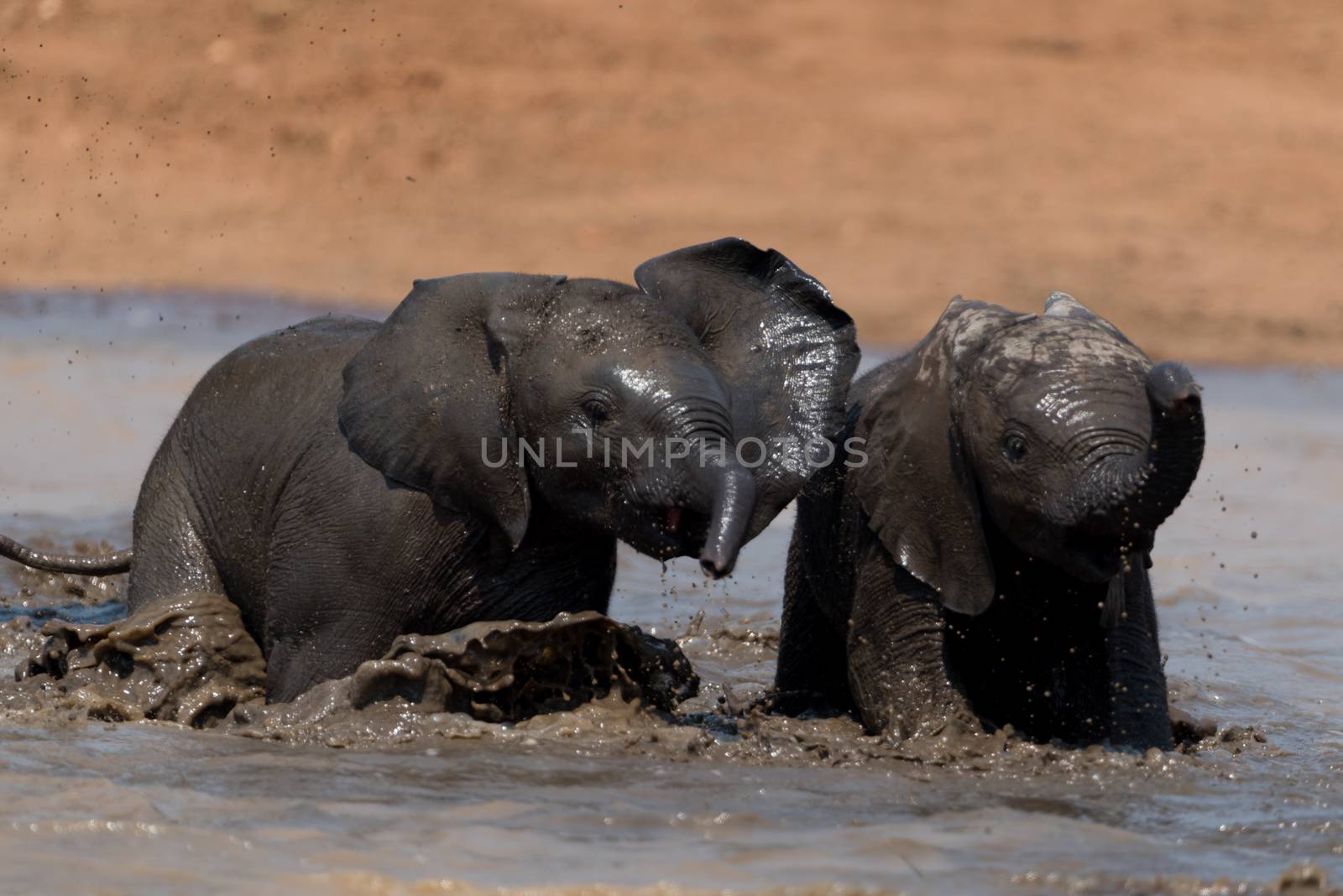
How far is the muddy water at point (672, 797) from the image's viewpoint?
6.09 metres

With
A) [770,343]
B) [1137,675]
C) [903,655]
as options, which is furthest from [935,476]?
[1137,675]

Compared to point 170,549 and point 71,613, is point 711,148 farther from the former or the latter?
point 170,549

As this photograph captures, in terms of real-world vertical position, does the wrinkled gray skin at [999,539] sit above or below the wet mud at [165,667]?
above

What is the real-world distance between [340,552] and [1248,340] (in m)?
18.1

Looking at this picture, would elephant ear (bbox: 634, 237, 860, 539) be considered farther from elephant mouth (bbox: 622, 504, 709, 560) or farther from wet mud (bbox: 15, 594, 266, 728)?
wet mud (bbox: 15, 594, 266, 728)

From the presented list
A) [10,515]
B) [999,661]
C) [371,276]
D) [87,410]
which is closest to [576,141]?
[371,276]

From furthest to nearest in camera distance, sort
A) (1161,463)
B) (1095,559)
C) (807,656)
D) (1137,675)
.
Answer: (807,656)
(1137,675)
(1095,559)
(1161,463)

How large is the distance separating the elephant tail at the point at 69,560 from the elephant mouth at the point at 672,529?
3.34 metres

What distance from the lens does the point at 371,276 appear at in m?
27.2

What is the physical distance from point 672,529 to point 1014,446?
1.16 m

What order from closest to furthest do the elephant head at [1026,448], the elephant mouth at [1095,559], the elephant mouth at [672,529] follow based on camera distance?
the elephant head at [1026,448]
the elephant mouth at [672,529]
the elephant mouth at [1095,559]

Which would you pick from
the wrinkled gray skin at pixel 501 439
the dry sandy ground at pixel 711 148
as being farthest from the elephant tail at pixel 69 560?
the dry sandy ground at pixel 711 148

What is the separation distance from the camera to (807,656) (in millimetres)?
8914

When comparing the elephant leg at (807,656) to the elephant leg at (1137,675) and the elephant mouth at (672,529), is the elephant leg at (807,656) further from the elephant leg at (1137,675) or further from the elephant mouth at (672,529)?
the elephant mouth at (672,529)
